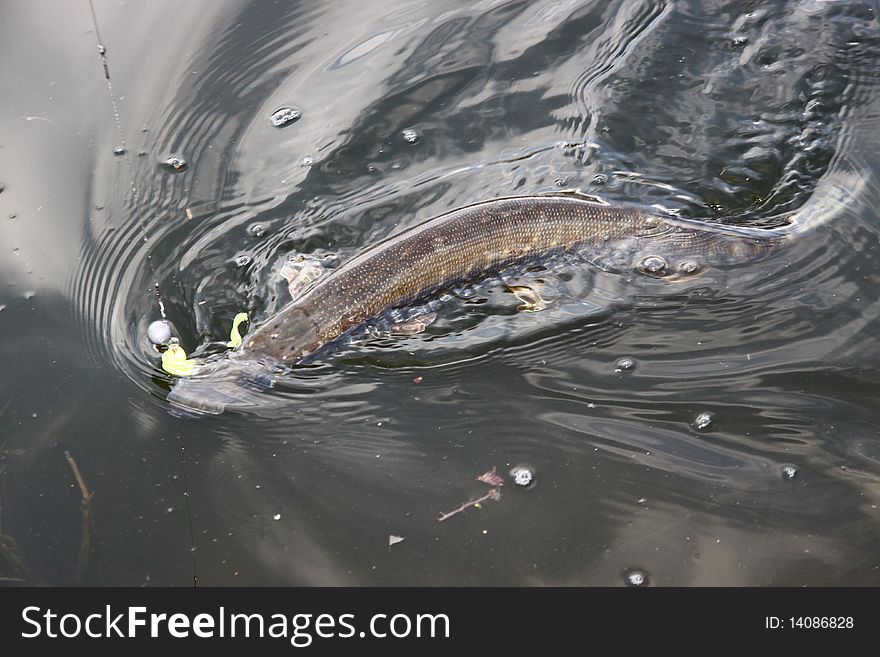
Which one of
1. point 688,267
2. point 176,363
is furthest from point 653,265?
point 176,363

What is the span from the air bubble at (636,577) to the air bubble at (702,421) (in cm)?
96

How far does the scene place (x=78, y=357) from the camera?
4.64 meters

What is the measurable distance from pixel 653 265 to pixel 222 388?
113 inches

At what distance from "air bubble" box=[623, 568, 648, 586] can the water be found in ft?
0.05

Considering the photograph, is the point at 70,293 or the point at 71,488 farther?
the point at 70,293

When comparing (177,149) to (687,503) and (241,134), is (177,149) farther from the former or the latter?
(687,503)

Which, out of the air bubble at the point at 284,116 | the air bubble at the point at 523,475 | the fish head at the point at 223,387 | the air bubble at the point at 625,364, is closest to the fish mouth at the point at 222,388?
the fish head at the point at 223,387

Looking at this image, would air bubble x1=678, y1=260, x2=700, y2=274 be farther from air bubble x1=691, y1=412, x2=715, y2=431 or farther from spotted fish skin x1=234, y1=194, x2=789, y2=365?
air bubble x1=691, y1=412, x2=715, y2=431

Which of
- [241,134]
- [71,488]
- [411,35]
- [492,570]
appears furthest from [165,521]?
[411,35]

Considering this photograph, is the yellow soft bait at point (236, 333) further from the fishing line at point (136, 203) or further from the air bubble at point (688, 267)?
the air bubble at point (688, 267)

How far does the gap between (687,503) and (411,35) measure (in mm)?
4570

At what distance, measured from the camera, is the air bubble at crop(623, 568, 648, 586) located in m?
3.87

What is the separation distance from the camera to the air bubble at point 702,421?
14.7 ft

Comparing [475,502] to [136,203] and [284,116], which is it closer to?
[136,203]
